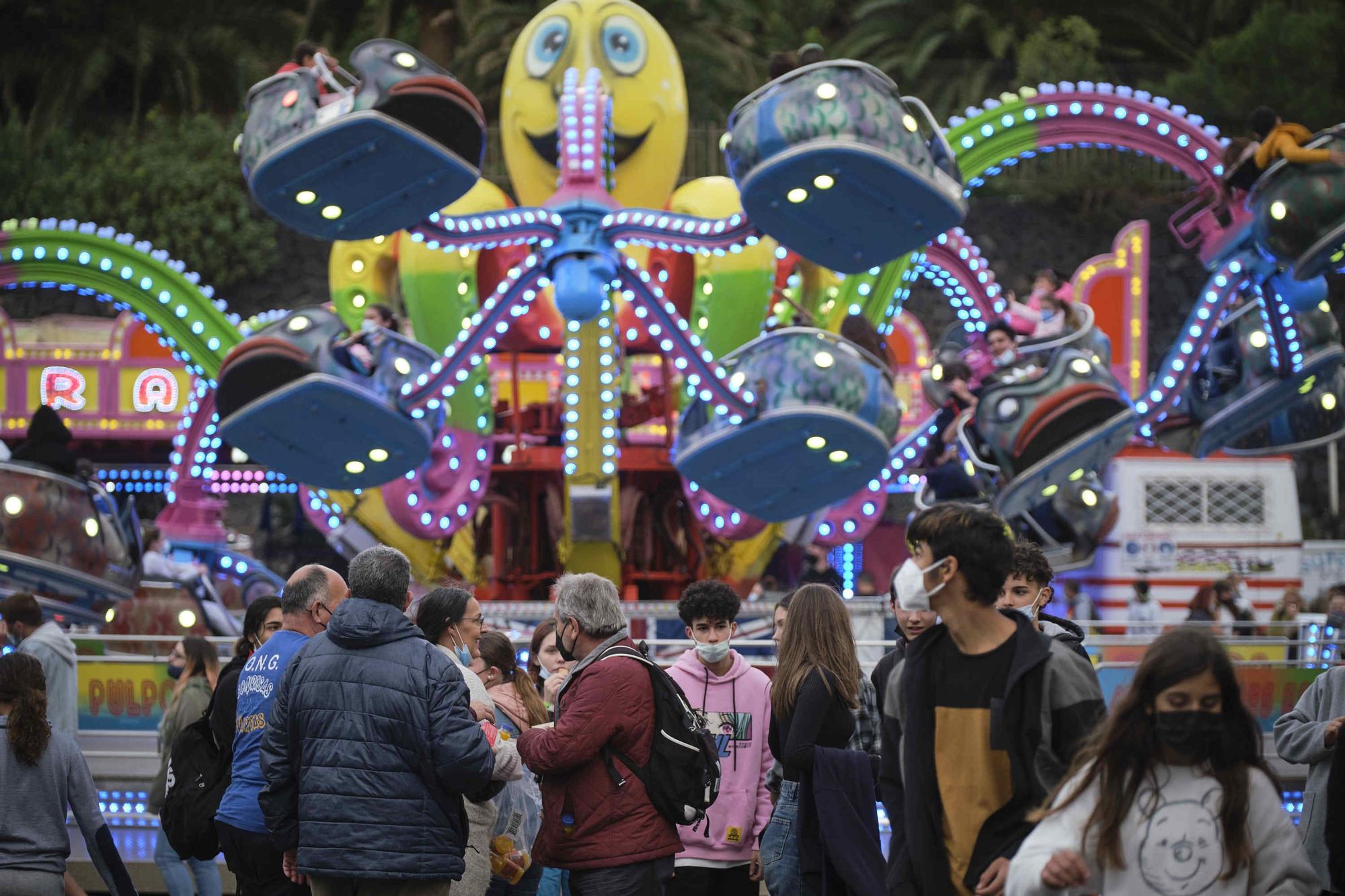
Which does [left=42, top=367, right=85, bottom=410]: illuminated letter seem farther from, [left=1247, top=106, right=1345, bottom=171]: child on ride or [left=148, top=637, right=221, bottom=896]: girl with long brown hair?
[left=1247, top=106, right=1345, bottom=171]: child on ride

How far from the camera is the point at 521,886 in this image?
6656 mm

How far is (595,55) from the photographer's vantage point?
15.1 meters

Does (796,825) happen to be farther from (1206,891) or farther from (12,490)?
(12,490)

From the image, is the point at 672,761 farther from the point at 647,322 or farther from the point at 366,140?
the point at 647,322

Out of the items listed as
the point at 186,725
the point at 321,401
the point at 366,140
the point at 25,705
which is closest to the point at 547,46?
the point at 366,140

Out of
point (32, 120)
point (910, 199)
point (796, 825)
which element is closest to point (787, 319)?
point (910, 199)

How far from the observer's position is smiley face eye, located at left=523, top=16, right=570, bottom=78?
49.9 feet

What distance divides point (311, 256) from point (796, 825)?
2994 cm

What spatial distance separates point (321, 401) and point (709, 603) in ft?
23.1

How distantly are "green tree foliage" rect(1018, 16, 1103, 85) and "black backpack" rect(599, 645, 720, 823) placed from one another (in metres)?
31.0

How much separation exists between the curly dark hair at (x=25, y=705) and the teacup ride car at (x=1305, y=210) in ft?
34.7

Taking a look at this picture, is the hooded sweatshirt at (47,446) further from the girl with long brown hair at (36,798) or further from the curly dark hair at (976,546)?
the curly dark hair at (976,546)

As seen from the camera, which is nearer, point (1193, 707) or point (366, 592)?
point (1193, 707)

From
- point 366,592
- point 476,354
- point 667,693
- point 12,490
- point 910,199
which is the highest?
point 910,199
